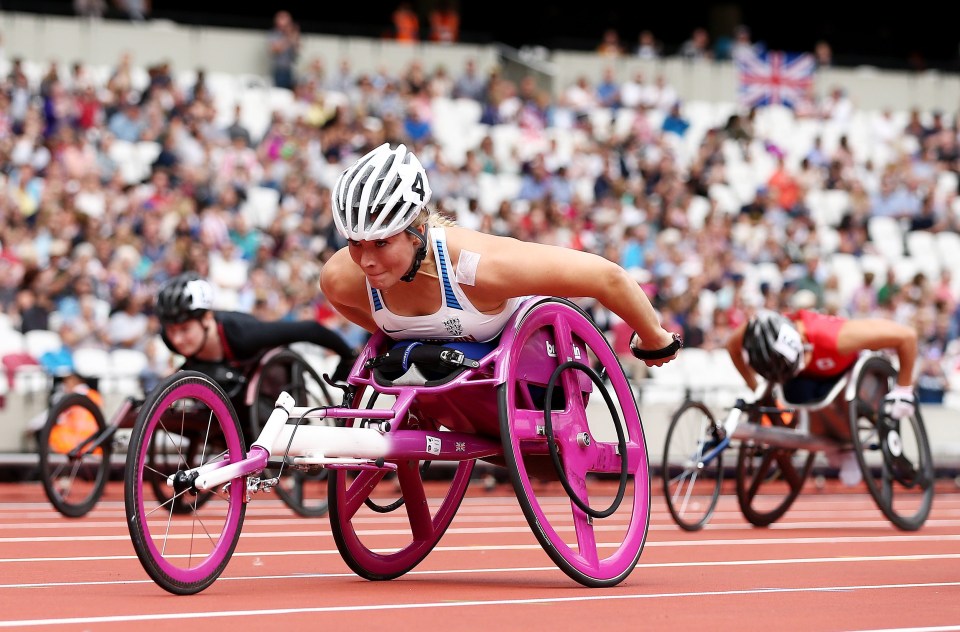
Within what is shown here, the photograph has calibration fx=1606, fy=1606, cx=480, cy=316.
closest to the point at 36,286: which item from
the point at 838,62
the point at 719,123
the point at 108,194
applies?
the point at 108,194

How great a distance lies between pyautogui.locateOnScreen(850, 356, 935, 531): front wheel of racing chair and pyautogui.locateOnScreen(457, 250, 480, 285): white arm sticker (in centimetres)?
559

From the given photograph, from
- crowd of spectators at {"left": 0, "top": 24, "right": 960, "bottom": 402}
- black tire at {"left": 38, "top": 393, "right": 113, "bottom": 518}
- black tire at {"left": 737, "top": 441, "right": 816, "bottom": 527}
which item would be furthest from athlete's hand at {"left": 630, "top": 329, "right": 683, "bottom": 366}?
crowd of spectators at {"left": 0, "top": 24, "right": 960, "bottom": 402}

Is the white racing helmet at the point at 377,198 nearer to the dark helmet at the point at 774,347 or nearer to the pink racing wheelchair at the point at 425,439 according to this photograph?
the pink racing wheelchair at the point at 425,439

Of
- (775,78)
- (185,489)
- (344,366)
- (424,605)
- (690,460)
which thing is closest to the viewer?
(185,489)

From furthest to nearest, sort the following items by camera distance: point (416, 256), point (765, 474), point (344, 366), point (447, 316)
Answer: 1. point (765, 474)
2. point (344, 366)
3. point (447, 316)
4. point (416, 256)

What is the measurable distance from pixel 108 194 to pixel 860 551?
460 inches

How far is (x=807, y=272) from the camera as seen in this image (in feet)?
71.3

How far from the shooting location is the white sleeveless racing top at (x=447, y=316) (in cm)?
652

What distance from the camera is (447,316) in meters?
6.62

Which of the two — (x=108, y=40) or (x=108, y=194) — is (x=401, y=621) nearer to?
(x=108, y=194)

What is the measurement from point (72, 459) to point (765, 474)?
16.5 ft

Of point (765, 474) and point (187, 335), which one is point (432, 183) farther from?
point (187, 335)

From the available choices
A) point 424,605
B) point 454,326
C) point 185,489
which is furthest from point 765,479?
point 185,489

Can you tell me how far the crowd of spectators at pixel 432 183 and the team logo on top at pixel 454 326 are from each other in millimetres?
9668
